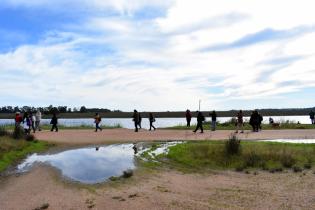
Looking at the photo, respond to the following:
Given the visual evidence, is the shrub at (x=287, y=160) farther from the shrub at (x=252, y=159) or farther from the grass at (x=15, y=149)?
the grass at (x=15, y=149)

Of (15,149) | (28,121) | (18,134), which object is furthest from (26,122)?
(15,149)

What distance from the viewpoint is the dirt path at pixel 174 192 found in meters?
13.1

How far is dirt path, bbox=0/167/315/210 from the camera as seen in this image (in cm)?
1305

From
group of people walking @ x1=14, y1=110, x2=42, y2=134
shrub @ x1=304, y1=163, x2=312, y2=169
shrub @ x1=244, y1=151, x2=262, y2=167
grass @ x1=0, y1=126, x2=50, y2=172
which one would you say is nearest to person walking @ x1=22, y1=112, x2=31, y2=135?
group of people walking @ x1=14, y1=110, x2=42, y2=134

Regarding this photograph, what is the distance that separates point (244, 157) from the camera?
20812mm

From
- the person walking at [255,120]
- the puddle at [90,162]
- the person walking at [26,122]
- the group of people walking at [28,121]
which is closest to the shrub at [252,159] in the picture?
the puddle at [90,162]

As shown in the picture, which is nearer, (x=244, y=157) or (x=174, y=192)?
(x=174, y=192)

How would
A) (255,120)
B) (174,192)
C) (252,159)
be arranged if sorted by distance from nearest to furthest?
(174,192)
(252,159)
(255,120)

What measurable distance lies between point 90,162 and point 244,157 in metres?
6.59

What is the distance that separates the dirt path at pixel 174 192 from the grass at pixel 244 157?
1.54m

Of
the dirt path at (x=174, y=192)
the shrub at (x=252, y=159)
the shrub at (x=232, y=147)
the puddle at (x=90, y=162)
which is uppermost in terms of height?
the shrub at (x=232, y=147)

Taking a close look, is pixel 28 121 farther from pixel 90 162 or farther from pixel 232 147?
pixel 232 147

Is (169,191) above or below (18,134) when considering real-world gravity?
below

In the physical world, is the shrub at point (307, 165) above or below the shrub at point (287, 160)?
below
